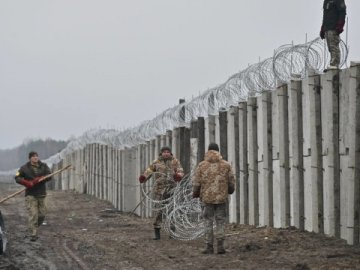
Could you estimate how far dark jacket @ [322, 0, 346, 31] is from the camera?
40.5 feet

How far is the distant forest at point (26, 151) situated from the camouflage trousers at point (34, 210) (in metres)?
64.6

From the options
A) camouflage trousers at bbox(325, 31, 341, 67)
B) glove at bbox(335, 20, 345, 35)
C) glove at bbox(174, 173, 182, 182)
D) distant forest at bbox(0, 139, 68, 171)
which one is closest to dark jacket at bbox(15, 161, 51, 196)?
glove at bbox(174, 173, 182, 182)

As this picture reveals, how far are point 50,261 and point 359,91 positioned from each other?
16.8 ft

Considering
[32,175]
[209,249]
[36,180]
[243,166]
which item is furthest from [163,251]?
[32,175]

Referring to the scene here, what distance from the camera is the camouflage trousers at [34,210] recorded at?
15.8m

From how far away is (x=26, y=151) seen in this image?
11188cm

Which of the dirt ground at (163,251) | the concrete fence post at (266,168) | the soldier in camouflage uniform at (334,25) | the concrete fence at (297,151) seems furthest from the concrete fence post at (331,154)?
the concrete fence post at (266,168)

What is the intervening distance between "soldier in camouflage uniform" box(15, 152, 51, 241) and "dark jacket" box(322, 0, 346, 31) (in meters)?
6.34

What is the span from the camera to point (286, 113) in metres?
13.8

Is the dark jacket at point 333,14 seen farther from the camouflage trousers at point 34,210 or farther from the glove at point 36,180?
the camouflage trousers at point 34,210

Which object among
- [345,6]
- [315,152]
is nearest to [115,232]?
[315,152]

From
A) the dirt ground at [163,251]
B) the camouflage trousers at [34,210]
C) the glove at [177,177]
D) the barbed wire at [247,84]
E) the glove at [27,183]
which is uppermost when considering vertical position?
the barbed wire at [247,84]

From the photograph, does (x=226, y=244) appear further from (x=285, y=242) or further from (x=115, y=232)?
(x=115, y=232)

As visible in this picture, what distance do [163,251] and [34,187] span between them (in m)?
4.02
